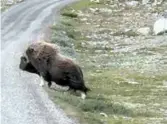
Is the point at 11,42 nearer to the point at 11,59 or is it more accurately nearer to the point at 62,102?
the point at 11,59

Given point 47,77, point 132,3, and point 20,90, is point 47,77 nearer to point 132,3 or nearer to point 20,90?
point 20,90

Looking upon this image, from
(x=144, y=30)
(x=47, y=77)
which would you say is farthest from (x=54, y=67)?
(x=144, y=30)

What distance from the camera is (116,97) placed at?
25.0m

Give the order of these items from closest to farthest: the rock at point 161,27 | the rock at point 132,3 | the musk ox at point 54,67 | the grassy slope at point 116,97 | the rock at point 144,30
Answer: the grassy slope at point 116,97 < the musk ox at point 54,67 < the rock at point 161,27 < the rock at point 144,30 < the rock at point 132,3

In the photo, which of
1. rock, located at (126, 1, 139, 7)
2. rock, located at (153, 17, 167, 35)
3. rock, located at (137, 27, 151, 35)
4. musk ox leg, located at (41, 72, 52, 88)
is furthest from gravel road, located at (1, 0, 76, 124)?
rock, located at (126, 1, 139, 7)

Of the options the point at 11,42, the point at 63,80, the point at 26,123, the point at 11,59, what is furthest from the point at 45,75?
the point at 11,42

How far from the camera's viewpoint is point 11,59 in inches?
1235

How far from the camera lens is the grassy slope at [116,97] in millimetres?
19953

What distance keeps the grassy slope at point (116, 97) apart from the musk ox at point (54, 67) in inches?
22.8

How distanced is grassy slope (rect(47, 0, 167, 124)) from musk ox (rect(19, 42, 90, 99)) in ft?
1.90

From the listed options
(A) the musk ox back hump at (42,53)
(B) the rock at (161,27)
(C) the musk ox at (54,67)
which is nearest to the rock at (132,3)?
(B) the rock at (161,27)

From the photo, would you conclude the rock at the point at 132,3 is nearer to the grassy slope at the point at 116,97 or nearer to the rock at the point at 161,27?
the rock at the point at 161,27

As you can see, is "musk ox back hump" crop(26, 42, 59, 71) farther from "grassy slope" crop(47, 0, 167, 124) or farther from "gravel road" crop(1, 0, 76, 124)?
"grassy slope" crop(47, 0, 167, 124)

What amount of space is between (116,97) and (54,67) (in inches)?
162
